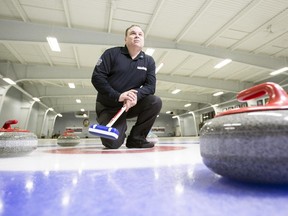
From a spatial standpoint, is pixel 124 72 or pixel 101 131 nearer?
pixel 101 131

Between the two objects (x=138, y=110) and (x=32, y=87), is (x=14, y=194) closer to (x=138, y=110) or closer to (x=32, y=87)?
(x=138, y=110)

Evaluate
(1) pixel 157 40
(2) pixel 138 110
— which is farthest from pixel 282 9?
(2) pixel 138 110

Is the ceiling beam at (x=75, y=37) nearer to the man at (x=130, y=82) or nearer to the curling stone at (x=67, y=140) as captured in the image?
the curling stone at (x=67, y=140)

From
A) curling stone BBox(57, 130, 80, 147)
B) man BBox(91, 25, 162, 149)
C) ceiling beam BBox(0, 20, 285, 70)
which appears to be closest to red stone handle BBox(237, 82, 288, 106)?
man BBox(91, 25, 162, 149)

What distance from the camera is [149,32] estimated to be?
22.0 ft

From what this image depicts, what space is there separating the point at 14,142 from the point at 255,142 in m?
1.26

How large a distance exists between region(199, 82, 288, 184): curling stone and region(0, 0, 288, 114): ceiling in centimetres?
533

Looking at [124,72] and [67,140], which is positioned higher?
[124,72]

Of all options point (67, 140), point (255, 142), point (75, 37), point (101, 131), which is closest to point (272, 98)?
point (255, 142)

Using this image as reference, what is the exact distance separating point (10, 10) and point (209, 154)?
6.84m

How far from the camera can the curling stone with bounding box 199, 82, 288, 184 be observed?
16.5 inches

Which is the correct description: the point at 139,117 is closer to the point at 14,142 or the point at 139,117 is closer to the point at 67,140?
the point at 14,142

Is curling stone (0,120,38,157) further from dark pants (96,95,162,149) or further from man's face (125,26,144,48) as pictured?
man's face (125,26,144,48)

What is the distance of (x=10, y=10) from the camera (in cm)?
556
